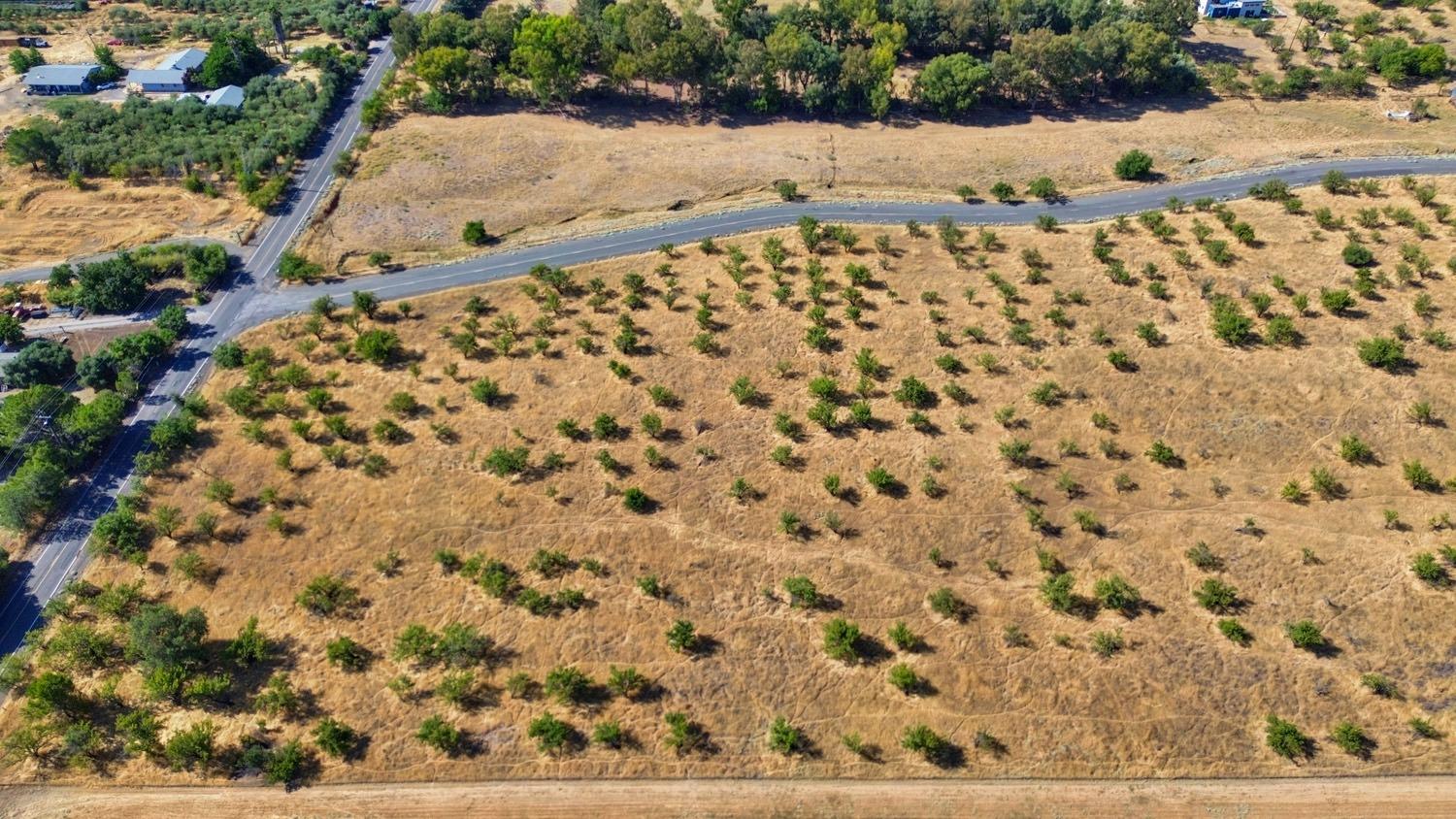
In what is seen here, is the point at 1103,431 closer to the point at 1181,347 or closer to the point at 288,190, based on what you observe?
the point at 1181,347

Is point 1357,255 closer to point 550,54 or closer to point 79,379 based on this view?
point 550,54

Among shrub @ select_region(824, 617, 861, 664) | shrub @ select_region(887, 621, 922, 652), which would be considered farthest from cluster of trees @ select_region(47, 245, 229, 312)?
shrub @ select_region(887, 621, 922, 652)

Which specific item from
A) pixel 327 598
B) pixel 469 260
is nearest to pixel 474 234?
pixel 469 260

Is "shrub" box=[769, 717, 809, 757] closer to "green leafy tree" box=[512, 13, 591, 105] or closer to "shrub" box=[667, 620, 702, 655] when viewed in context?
"shrub" box=[667, 620, 702, 655]

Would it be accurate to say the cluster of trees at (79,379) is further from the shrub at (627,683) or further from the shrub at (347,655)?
the shrub at (627,683)

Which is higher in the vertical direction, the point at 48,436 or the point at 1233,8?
the point at 1233,8
